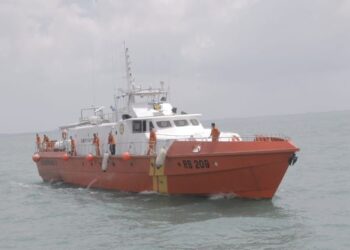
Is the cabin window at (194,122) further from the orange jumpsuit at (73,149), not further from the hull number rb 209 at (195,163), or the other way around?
the orange jumpsuit at (73,149)

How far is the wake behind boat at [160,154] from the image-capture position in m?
18.2

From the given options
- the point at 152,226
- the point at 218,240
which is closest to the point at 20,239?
the point at 152,226

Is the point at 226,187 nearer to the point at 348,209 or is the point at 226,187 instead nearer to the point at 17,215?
the point at 348,209

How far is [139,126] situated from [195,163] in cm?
402

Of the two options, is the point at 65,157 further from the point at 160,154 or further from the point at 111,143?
the point at 160,154

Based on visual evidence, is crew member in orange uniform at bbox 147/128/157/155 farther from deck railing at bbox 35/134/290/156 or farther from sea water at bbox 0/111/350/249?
sea water at bbox 0/111/350/249

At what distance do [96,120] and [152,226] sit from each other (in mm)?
10304

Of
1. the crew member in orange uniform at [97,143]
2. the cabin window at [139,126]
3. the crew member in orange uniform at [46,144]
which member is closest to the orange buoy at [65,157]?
the crew member in orange uniform at [97,143]

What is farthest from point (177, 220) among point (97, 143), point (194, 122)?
point (97, 143)

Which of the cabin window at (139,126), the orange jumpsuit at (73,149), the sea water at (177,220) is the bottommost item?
the sea water at (177,220)

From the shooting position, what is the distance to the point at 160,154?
19.5m

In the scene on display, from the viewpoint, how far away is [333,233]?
1474cm

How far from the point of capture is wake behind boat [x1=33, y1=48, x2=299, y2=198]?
18.2 metres

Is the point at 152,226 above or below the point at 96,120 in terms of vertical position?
below
